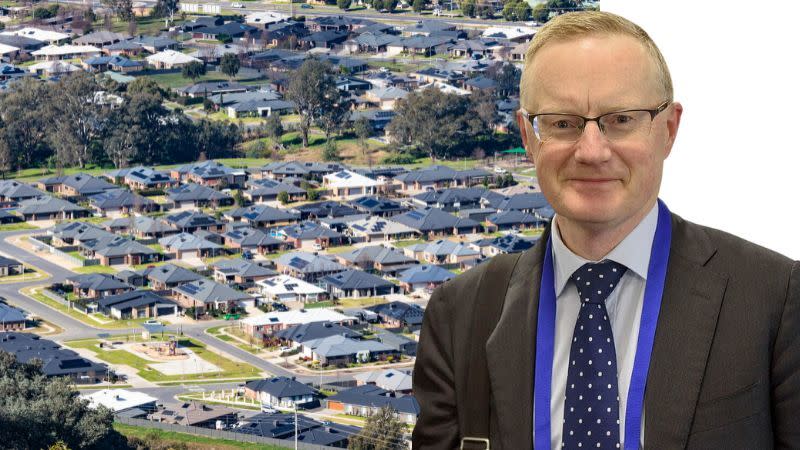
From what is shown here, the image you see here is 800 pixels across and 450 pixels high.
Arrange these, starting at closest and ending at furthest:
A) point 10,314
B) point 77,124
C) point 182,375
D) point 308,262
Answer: point 182,375
point 10,314
point 308,262
point 77,124

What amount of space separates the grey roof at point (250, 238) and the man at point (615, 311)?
56.5 feet

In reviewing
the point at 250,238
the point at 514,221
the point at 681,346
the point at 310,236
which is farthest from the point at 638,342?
the point at 514,221

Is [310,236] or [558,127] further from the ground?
[558,127]

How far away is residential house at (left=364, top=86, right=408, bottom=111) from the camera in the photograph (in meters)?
22.0

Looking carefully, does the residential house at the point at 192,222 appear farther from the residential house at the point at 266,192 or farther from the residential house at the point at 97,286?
the residential house at the point at 97,286

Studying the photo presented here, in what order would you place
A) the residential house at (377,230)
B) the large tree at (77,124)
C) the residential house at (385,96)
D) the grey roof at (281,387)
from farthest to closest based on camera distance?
the residential house at (385,96) < the large tree at (77,124) < the residential house at (377,230) < the grey roof at (281,387)

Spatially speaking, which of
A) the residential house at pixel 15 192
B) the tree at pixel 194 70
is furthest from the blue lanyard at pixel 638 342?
the tree at pixel 194 70

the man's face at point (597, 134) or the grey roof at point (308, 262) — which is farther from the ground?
the man's face at point (597, 134)

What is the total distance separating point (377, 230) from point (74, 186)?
162 inches

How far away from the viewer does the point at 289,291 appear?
16.8 m

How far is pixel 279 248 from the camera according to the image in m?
18.1

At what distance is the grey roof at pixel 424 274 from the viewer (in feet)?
54.3

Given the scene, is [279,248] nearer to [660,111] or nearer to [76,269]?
[76,269]

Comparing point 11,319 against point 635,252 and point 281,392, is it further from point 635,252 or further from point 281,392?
point 635,252
